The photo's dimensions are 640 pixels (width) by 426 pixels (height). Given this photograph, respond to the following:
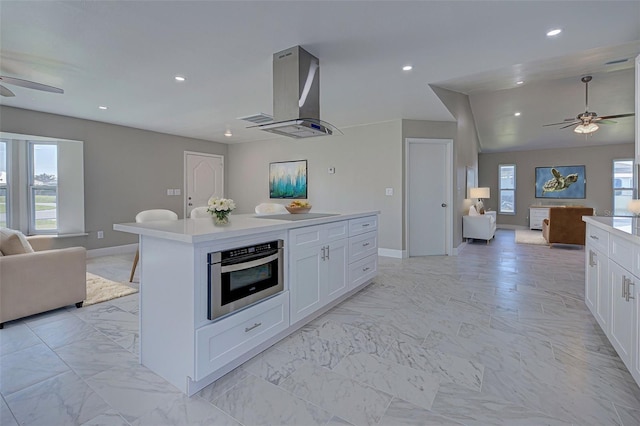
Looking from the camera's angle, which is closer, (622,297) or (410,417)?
(410,417)

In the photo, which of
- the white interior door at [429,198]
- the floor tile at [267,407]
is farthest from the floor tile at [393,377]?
the white interior door at [429,198]

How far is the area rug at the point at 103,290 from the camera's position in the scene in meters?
3.19

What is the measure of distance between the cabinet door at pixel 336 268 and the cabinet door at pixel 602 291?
1.97 meters

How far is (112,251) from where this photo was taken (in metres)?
5.55

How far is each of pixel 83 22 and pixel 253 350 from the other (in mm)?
2708

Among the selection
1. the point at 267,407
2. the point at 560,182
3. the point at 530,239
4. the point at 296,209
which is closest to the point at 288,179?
the point at 296,209

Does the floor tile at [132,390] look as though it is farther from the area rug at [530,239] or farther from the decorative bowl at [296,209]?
the area rug at [530,239]

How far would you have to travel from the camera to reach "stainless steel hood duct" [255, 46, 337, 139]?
107 inches

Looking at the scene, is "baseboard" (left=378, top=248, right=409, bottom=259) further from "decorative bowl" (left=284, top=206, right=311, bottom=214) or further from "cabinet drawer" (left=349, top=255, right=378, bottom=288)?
"decorative bowl" (left=284, top=206, right=311, bottom=214)

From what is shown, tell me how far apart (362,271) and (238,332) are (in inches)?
69.4

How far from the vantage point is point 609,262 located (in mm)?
2070

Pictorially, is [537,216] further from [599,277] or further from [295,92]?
[295,92]

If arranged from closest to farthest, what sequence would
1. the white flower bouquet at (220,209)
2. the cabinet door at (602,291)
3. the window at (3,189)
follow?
the cabinet door at (602,291) → the white flower bouquet at (220,209) → the window at (3,189)

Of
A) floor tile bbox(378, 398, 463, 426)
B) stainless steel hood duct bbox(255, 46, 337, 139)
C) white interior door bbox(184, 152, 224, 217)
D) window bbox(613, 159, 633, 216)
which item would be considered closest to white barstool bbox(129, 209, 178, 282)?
stainless steel hood duct bbox(255, 46, 337, 139)
